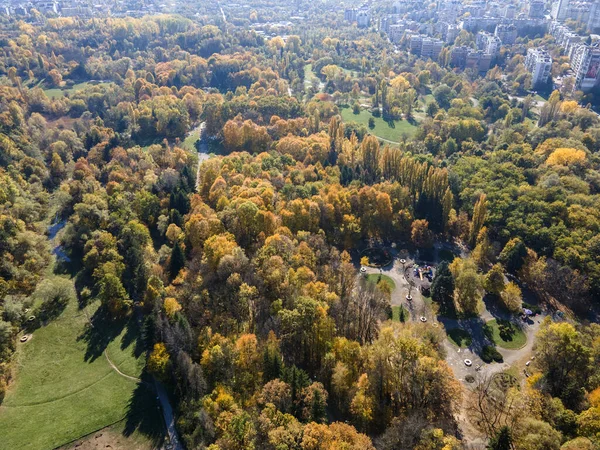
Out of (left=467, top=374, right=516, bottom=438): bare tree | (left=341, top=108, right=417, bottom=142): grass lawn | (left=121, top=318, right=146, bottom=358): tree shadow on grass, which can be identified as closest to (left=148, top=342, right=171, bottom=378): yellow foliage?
(left=121, top=318, right=146, bottom=358): tree shadow on grass

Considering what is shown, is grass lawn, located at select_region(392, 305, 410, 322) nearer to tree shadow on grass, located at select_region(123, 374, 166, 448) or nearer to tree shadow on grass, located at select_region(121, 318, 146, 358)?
tree shadow on grass, located at select_region(123, 374, 166, 448)

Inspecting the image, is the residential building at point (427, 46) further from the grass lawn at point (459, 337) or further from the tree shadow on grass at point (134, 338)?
the tree shadow on grass at point (134, 338)

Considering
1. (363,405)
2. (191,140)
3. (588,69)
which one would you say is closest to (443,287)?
(363,405)

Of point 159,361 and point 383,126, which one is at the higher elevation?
point 159,361

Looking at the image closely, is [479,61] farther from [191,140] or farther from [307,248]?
[307,248]

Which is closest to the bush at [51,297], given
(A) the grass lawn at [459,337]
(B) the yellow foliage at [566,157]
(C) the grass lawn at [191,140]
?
(C) the grass lawn at [191,140]

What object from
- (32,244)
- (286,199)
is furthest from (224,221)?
(32,244)
